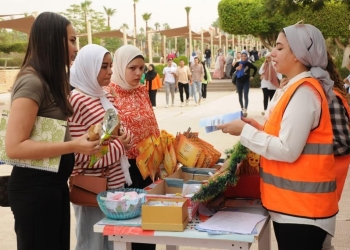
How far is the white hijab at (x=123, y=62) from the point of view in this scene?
3295 millimetres

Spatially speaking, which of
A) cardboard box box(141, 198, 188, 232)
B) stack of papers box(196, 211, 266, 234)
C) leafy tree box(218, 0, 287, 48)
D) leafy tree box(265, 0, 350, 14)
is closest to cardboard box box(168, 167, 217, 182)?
stack of papers box(196, 211, 266, 234)

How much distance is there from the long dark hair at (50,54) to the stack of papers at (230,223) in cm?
85

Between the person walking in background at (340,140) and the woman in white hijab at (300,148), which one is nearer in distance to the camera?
the woman in white hijab at (300,148)

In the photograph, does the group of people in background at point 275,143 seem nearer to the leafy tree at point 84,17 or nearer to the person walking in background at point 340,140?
the person walking in background at point 340,140

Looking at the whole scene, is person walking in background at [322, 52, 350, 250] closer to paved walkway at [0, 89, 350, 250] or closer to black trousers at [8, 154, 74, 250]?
black trousers at [8, 154, 74, 250]

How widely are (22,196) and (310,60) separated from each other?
1.46m

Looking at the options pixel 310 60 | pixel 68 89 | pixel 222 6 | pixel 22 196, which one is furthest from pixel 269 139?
pixel 222 6

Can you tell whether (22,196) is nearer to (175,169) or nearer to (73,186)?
(73,186)

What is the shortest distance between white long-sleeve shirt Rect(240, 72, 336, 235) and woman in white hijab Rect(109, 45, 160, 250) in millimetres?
1155

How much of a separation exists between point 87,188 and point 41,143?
25.6 inches

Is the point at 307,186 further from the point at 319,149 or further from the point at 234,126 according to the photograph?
the point at 234,126

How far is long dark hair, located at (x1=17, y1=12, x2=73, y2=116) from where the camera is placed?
2283mm

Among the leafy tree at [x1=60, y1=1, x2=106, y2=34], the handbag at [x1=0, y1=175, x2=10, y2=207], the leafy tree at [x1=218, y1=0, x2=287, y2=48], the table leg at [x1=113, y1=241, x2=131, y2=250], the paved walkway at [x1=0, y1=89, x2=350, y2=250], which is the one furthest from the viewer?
the leafy tree at [x1=60, y1=1, x2=106, y2=34]

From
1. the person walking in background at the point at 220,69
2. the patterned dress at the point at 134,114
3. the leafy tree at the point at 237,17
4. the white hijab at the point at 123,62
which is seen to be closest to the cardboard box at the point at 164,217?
the patterned dress at the point at 134,114
